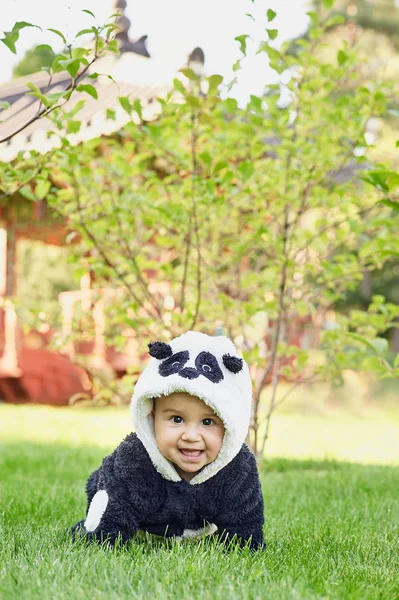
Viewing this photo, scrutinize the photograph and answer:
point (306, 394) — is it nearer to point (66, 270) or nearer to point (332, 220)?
point (66, 270)

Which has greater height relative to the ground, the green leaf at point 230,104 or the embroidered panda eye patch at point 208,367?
the green leaf at point 230,104

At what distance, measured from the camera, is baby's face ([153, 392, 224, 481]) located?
2.44 metres

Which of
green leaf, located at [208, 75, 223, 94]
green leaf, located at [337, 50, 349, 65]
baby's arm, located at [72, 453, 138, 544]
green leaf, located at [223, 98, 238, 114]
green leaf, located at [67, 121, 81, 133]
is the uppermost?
green leaf, located at [337, 50, 349, 65]

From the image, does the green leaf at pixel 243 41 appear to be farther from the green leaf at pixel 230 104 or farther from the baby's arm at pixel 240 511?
the baby's arm at pixel 240 511

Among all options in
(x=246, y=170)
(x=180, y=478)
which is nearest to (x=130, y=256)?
(x=246, y=170)

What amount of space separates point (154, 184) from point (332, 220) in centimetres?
123

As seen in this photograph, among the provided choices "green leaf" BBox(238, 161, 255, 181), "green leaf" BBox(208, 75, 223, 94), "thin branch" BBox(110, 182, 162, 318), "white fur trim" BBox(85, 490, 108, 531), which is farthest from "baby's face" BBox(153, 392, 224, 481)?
"thin branch" BBox(110, 182, 162, 318)

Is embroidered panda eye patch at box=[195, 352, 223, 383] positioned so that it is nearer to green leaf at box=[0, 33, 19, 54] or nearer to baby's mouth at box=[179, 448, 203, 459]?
baby's mouth at box=[179, 448, 203, 459]

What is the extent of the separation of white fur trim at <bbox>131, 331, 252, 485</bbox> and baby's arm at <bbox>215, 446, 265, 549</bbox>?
0.27 ft

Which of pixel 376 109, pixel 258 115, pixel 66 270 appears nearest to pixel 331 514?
pixel 258 115

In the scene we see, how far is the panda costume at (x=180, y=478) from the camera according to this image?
2420mm

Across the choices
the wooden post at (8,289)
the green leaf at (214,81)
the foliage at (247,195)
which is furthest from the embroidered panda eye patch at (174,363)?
the wooden post at (8,289)

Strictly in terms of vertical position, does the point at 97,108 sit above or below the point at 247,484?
above

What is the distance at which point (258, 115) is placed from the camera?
390cm
